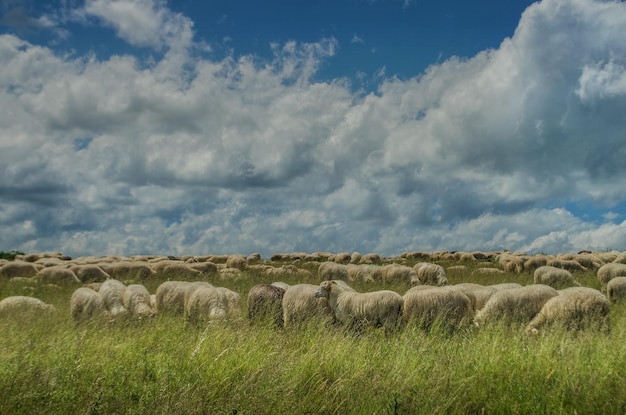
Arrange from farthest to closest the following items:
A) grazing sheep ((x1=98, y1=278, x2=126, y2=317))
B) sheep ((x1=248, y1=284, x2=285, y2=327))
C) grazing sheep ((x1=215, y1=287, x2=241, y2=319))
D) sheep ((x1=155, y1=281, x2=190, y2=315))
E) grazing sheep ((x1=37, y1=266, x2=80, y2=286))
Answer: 1. grazing sheep ((x1=37, y1=266, x2=80, y2=286))
2. sheep ((x1=155, y1=281, x2=190, y2=315))
3. grazing sheep ((x1=98, y1=278, x2=126, y2=317))
4. sheep ((x1=248, y1=284, x2=285, y2=327))
5. grazing sheep ((x1=215, y1=287, x2=241, y2=319))

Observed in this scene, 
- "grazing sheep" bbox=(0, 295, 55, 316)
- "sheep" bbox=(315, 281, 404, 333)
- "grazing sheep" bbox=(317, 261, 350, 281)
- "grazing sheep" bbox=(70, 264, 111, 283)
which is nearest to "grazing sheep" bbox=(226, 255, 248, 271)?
"grazing sheep" bbox=(70, 264, 111, 283)

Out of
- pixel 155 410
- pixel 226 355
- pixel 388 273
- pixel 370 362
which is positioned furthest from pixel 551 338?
pixel 388 273

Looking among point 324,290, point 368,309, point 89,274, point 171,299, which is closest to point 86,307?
point 171,299

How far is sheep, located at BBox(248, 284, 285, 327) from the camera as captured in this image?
508 inches

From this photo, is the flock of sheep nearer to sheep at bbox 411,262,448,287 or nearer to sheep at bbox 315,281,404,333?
sheep at bbox 315,281,404,333

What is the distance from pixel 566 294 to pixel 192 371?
8.51m

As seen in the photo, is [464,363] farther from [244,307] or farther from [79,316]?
[79,316]

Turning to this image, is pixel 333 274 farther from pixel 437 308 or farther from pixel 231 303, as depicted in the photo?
pixel 437 308

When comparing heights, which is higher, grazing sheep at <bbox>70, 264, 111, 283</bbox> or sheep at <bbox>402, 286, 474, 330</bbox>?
grazing sheep at <bbox>70, 264, 111, 283</bbox>

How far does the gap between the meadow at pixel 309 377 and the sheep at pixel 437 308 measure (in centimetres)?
199

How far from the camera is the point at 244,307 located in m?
15.7

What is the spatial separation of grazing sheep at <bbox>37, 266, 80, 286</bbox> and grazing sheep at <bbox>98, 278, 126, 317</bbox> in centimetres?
1005

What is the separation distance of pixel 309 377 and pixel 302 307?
4993 mm

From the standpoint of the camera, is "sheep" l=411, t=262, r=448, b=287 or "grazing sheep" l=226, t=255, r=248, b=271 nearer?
"sheep" l=411, t=262, r=448, b=287
